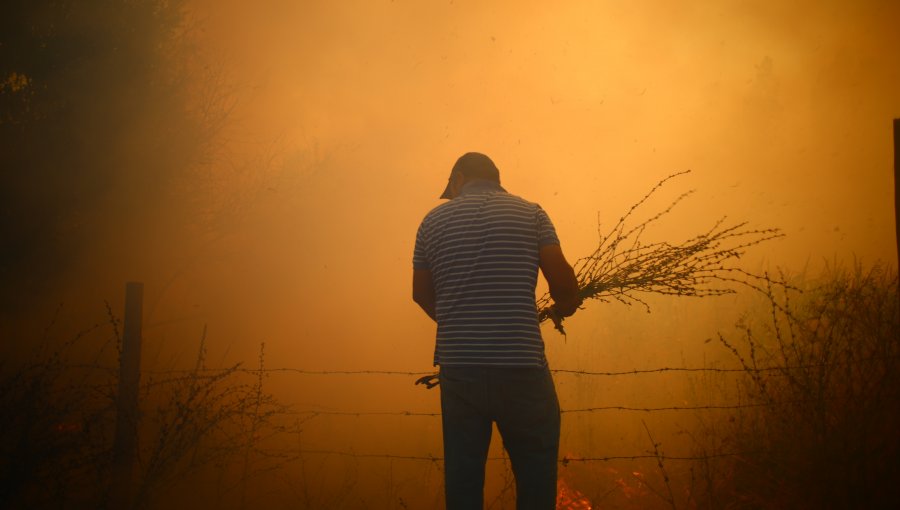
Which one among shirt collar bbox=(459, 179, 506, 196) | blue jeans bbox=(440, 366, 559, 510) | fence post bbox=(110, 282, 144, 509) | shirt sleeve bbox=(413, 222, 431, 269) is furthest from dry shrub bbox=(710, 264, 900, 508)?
fence post bbox=(110, 282, 144, 509)

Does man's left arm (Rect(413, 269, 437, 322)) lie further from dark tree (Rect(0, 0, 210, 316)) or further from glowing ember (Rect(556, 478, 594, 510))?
dark tree (Rect(0, 0, 210, 316))

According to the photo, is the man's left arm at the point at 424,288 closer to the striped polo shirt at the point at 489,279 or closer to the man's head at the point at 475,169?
the striped polo shirt at the point at 489,279

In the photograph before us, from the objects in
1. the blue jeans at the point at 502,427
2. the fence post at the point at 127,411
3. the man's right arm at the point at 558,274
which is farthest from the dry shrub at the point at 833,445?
the fence post at the point at 127,411

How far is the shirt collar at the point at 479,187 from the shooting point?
2.23 metres

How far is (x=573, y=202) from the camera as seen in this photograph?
1983 cm

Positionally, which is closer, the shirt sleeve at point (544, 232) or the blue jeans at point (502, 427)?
the blue jeans at point (502, 427)

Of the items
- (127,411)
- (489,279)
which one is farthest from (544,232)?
(127,411)

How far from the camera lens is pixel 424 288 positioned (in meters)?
2.30

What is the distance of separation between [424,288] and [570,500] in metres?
3.57

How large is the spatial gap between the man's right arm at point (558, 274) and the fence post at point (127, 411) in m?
2.78

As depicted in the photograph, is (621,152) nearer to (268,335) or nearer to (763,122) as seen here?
(763,122)

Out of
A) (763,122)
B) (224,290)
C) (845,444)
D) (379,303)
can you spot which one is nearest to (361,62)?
(379,303)

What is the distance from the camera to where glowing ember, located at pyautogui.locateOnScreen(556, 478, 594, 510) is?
4727 millimetres

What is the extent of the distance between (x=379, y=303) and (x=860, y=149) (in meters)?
17.4
